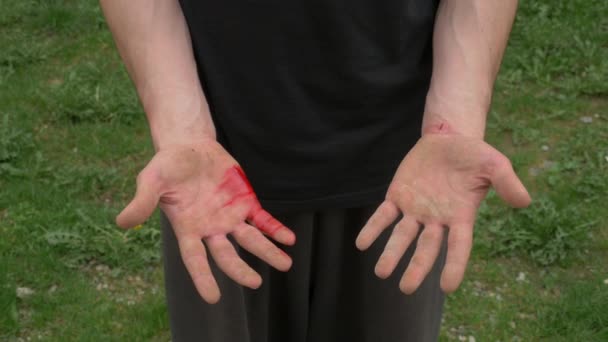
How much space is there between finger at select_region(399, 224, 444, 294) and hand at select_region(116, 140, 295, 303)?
242mm

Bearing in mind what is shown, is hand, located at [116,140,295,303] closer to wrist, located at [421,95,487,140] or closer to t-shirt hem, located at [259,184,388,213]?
t-shirt hem, located at [259,184,388,213]

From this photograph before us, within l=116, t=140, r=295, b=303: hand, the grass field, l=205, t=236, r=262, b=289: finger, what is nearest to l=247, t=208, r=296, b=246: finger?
l=116, t=140, r=295, b=303: hand

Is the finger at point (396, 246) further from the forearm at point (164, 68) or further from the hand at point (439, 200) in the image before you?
the forearm at point (164, 68)

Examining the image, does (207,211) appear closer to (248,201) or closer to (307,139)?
(248,201)

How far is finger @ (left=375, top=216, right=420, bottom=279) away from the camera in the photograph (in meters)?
1.73

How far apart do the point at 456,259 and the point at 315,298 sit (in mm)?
690

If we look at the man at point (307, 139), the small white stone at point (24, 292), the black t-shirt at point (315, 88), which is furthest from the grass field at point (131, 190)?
the black t-shirt at point (315, 88)

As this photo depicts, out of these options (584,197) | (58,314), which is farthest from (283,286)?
(584,197)

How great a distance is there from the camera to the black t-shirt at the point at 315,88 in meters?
1.88

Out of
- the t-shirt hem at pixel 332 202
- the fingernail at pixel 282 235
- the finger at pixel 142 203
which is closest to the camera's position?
the finger at pixel 142 203

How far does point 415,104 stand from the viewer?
2074mm

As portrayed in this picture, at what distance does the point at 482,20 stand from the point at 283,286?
2.71 feet

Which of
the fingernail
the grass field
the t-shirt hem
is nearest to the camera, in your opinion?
the fingernail

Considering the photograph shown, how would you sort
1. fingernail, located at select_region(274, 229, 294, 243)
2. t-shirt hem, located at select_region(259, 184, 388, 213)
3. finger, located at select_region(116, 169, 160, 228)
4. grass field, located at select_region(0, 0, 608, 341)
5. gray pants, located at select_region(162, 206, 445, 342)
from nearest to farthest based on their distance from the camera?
1. finger, located at select_region(116, 169, 160, 228)
2. fingernail, located at select_region(274, 229, 294, 243)
3. t-shirt hem, located at select_region(259, 184, 388, 213)
4. gray pants, located at select_region(162, 206, 445, 342)
5. grass field, located at select_region(0, 0, 608, 341)
